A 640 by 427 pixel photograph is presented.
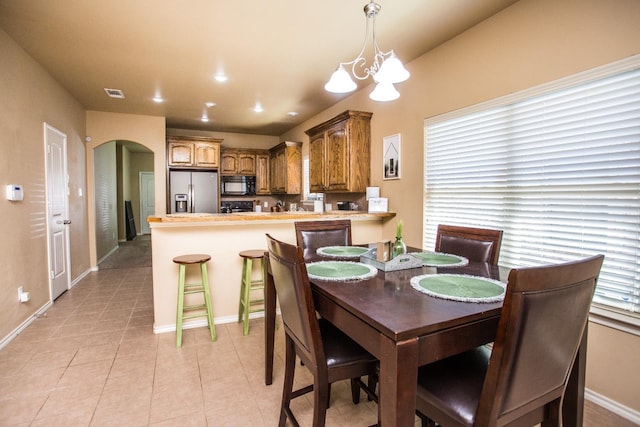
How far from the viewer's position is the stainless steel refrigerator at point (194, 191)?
5742mm

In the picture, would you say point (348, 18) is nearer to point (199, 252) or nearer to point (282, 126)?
point (199, 252)

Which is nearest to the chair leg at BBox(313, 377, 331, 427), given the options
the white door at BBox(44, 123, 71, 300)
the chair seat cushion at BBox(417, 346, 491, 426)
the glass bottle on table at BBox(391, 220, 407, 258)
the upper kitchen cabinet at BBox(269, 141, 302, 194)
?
the chair seat cushion at BBox(417, 346, 491, 426)

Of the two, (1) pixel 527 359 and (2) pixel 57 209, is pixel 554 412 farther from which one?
(2) pixel 57 209

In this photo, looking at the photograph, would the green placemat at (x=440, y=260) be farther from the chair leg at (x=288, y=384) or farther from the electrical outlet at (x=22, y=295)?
the electrical outlet at (x=22, y=295)

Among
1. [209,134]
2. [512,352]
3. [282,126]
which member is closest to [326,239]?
[512,352]

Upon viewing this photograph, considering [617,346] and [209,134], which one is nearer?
[617,346]

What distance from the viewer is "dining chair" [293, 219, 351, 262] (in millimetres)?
2406

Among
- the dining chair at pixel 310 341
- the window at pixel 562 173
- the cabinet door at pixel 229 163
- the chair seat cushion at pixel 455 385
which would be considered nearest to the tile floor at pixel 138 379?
the dining chair at pixel 310 341

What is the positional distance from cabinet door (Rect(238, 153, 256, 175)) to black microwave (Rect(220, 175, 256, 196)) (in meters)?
0.12

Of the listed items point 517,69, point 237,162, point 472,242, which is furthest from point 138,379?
point 237,162

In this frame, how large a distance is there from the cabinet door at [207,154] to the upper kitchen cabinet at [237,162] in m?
0.39

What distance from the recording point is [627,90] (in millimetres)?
1762

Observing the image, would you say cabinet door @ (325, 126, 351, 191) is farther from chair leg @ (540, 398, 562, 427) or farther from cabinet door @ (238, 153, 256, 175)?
chair leg @ (540, 398, 562, 427)

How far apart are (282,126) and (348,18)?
12.9 ft
